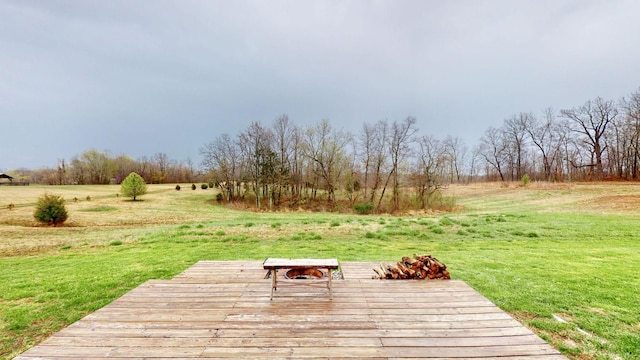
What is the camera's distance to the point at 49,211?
16016mm

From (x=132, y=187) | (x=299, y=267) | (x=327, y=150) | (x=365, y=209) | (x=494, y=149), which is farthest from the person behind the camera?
(x=494, y=149)

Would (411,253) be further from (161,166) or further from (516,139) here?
(161,166)

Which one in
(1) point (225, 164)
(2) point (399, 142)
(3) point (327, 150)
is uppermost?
(2) point (399, 142)

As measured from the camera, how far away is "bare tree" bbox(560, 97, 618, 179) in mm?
35094

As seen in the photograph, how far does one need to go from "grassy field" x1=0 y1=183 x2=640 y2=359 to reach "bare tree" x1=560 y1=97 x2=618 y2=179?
86.0 feet

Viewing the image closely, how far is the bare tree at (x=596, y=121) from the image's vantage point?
115ft

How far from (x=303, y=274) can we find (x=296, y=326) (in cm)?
180

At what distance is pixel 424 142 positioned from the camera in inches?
994

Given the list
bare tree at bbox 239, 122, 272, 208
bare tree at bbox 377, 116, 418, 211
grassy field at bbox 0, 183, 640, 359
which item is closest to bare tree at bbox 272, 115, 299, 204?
bare tree at bbox 239, 122, 272, 208

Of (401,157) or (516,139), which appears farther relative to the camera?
(516,139)

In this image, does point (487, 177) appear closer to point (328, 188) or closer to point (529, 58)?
point (529, 58)

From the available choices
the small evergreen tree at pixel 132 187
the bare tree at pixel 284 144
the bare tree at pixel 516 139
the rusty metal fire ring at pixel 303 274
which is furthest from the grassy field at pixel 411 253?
the bare tree at pixel 516 139

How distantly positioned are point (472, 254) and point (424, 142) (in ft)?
62.1

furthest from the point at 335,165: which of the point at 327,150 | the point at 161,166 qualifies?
the point at 161,166
